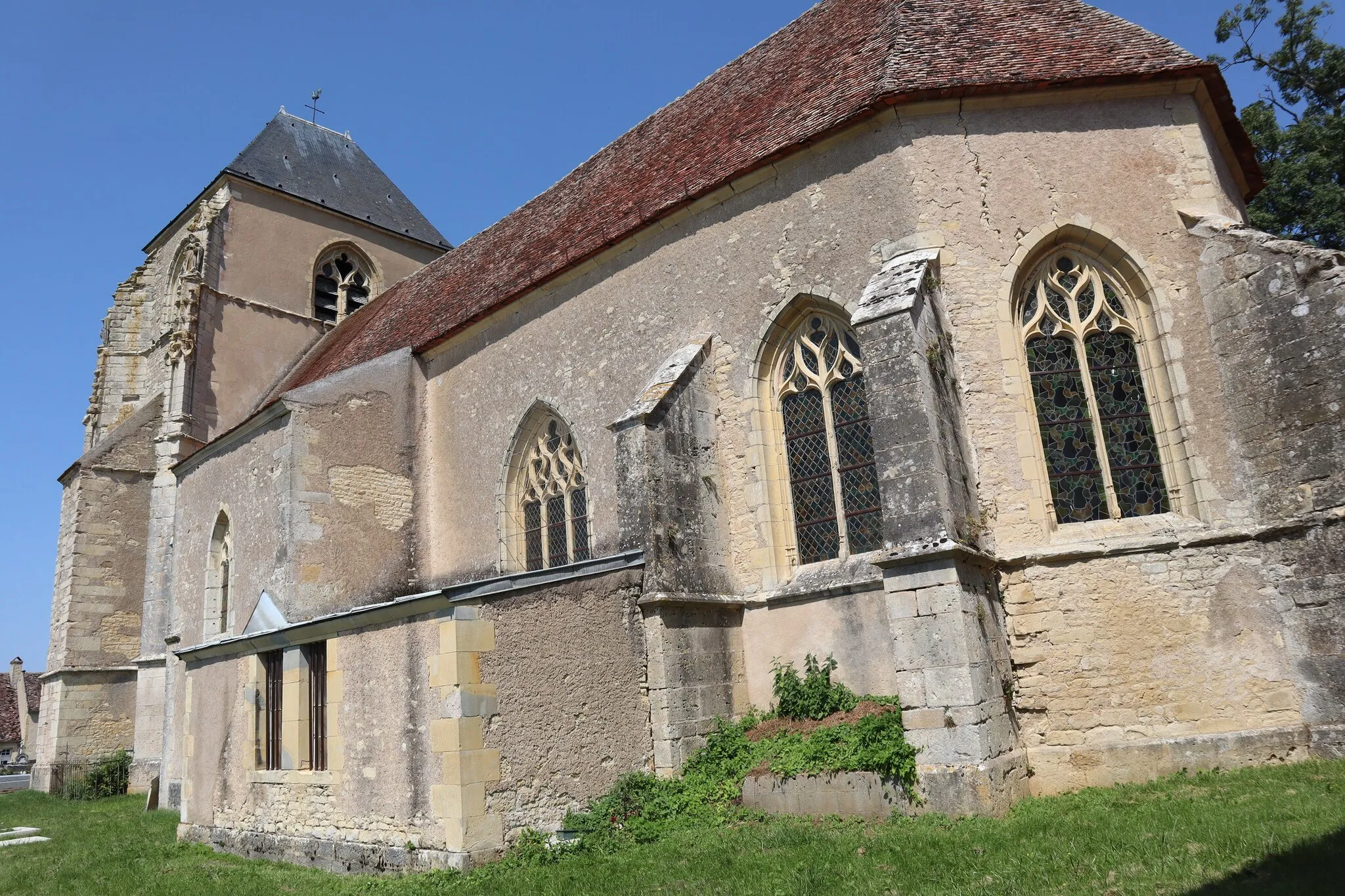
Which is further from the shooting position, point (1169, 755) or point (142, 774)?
point (142, 774)

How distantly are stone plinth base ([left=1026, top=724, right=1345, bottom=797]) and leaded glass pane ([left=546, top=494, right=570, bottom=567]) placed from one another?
598cm

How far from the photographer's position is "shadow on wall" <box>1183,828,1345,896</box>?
414 cm

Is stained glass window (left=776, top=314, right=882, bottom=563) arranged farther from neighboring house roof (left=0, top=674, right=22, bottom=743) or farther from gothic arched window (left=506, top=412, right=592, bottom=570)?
neighboring house roof (left=0, top=674, right=22, bottom=743)

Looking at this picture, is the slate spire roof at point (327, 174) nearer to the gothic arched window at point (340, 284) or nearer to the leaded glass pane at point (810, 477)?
the gothic arched window at point (340, 284)

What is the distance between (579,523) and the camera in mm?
11305

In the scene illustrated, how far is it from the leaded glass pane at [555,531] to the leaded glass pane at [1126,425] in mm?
6148

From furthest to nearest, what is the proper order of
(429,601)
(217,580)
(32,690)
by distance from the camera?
(32,690) → (217,580) → (429,601)

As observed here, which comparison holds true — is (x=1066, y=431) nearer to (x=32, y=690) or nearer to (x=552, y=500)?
(x=552, y=500)

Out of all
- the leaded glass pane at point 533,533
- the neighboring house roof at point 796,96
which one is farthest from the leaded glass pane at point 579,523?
the neighboring house roof at point 796,96

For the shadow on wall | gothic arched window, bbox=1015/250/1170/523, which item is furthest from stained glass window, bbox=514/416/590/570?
the shadow on wall

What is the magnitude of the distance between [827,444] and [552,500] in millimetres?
4039

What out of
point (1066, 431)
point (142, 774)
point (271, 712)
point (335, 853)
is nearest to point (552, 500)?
point (271, 712)

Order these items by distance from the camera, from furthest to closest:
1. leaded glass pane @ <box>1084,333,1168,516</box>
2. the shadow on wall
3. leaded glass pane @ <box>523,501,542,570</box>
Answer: leaded glass pane @ <box>523,501,542,570</box>
leaded glass pane @ <box>1084,333,1168,516</box>
the shadow on wall

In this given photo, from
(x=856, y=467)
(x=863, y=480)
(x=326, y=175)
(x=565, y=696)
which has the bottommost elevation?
(x=565, y=696)
